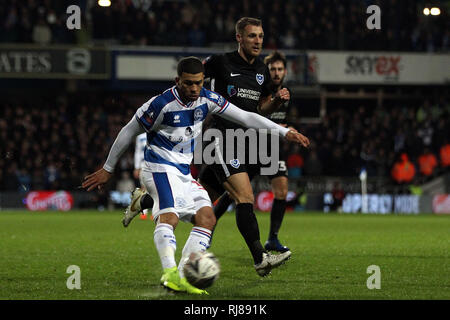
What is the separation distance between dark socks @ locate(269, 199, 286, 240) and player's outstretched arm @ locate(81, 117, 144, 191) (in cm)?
325

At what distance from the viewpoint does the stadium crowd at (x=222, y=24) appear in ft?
90.4

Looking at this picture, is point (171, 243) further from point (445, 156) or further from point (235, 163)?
point (445, 156)

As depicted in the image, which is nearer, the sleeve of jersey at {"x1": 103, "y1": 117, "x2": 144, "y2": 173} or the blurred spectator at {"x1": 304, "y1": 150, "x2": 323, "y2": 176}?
the sleeve of jersey at {"x1": 103, "y1": 117, "x2": 144, "y2": 173}

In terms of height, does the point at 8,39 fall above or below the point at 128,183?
above

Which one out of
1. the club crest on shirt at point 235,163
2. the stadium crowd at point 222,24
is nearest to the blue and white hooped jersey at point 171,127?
the club crest on shirt at point 235,163

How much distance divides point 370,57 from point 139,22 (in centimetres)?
824

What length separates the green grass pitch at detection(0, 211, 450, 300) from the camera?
6.25 meters

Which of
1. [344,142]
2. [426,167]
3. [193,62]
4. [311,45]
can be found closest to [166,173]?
[193,62]

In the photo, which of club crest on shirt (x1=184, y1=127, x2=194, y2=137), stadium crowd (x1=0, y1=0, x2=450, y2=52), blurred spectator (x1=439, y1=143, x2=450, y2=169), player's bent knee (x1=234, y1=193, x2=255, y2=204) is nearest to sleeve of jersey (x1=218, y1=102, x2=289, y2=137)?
club crest on shirt (x1=184, y1=127, x2=194, y2=137)

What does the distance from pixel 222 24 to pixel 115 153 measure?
2273 centimetres

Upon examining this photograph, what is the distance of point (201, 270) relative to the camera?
5930mm

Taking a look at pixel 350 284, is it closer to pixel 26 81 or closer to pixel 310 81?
pixel 310 81

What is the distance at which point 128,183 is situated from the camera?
23.4 m

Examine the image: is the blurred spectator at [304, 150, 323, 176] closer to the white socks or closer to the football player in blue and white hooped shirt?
the football player in blue and white hooped shirt
